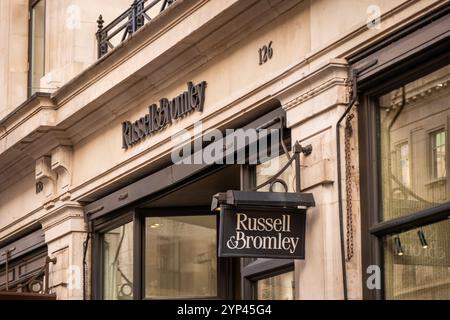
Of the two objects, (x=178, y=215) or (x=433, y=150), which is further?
(x=178, y=215)

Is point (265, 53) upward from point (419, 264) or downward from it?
upward

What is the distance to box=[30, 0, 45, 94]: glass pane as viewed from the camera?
21.7m

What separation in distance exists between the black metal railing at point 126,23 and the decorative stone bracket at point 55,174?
1.50 m

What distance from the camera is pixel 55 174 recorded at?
63.0 ft

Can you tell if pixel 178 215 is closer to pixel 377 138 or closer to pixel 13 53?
pixel 13 53

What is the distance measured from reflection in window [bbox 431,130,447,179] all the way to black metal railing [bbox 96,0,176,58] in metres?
5.75

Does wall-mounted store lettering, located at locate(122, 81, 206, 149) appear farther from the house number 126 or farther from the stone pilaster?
the stone pilaster

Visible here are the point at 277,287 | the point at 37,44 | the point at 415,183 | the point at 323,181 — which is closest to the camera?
the point at 415,183

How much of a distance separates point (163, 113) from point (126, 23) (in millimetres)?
2216

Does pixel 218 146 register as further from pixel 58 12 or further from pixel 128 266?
pixel 58 12

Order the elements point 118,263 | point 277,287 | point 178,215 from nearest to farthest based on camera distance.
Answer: point 277,287 → point 178,215 → point 118,263

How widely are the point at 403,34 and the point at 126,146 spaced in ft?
20.3

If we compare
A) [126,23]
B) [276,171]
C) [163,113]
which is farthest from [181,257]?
[276,171]

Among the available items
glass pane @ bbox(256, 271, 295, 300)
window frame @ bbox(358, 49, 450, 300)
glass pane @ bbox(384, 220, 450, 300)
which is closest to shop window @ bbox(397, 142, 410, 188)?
window frame @ bbox(358, 49, 450, 300)
